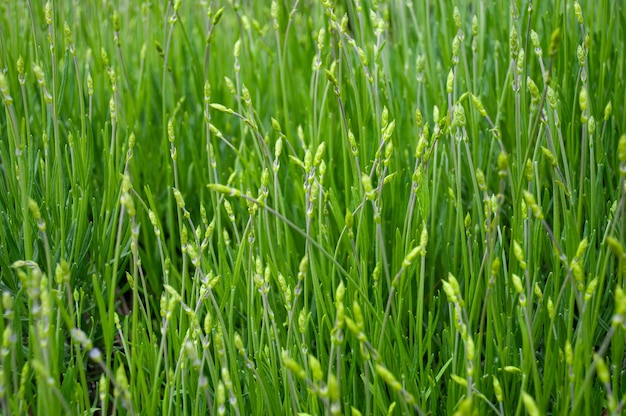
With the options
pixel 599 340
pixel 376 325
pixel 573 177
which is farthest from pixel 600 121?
A: pixel 376 325

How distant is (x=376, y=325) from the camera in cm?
118

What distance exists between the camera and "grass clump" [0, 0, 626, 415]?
104 centimetres

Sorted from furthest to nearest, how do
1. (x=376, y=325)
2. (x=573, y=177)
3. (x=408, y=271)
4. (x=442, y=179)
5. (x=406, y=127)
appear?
(x=406, y=127) < (x=442, y=179) < (x=573, y=177) < (x=408, y=271) < (x=376, y=325)

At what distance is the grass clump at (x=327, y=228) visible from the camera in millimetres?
1037

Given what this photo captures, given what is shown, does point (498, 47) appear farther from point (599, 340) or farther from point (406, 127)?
point (599, 340)

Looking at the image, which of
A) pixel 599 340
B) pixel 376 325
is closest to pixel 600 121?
pixel 599 340

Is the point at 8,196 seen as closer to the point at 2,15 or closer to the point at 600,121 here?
the point at 2,15

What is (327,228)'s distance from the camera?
1.38 m

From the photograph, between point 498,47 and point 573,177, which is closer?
point 573,177

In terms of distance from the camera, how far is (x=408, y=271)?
1.31 m

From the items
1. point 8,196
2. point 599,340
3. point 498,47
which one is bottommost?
point 599,340

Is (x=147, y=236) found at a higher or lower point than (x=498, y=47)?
lower

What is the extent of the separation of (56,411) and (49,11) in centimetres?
75

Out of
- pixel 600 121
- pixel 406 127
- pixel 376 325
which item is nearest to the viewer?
pixel 376 325
